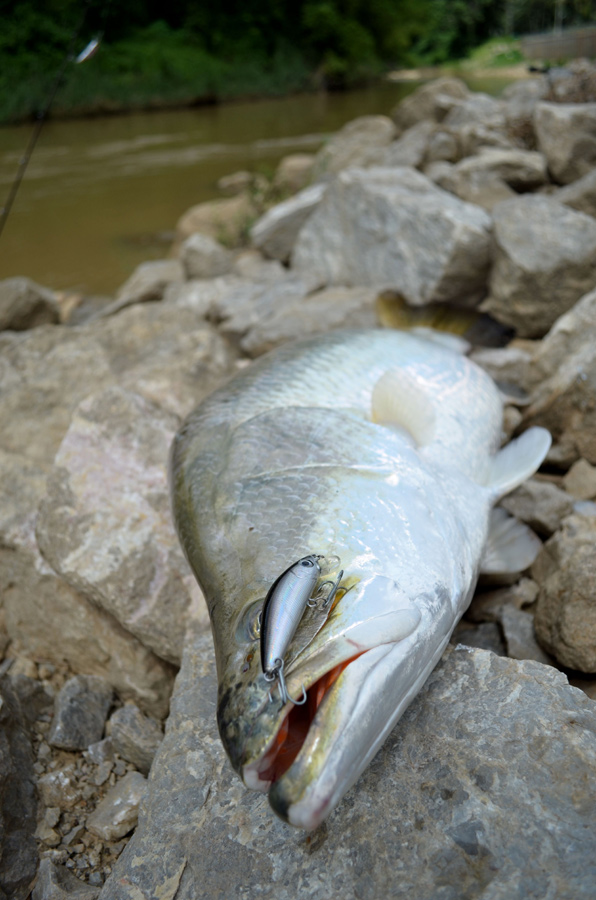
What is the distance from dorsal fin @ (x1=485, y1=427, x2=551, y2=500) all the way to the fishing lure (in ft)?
4.05

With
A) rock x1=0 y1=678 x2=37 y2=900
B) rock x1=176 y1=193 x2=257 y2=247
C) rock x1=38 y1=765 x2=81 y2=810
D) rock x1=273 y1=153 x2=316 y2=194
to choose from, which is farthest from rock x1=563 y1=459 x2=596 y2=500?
rock x1=273 y1=153 x2=316 y2=194

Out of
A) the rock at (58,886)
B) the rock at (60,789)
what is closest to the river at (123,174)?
the rock at (60,789)

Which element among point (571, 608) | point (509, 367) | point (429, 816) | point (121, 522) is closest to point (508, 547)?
point (571, 608)

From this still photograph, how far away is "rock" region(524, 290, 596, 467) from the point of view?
3.07 m

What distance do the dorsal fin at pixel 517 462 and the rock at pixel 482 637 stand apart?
54 cm

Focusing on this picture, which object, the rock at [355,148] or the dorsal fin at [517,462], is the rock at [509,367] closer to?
the dorsal fin at [517,462]

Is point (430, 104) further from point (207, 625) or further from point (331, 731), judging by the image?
point (331, 731)

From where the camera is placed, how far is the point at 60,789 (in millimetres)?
2188

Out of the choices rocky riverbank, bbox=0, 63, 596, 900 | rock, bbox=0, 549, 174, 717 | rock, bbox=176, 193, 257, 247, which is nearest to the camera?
rocky riverbank, bbox=0, 63, 596, 900

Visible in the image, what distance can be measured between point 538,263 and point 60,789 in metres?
4.01

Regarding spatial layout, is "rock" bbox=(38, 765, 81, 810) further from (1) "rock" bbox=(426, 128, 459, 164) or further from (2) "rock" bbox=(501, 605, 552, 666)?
(1) "rock" bbox=(426, 128, 459, 164)

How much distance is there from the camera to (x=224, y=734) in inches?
57.7

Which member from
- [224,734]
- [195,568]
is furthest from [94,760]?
[224,734]

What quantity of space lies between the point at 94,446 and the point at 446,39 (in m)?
51.0
